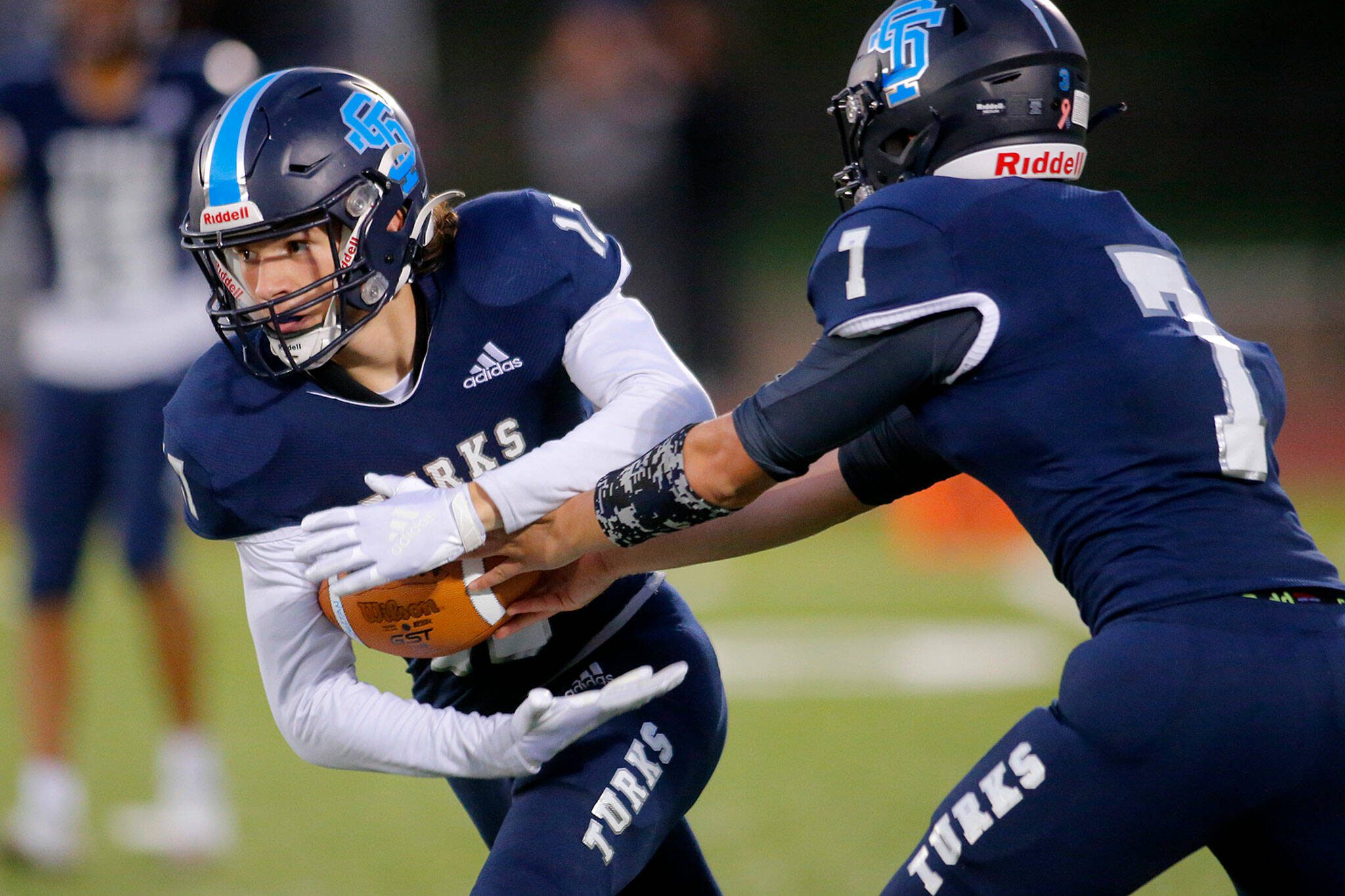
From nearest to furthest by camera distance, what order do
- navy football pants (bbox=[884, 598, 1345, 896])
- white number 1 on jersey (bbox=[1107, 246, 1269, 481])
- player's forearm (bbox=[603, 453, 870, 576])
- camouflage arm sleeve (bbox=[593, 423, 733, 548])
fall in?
navy football pants (bbox=[884, 598, 1345, 896]) → white number 1 on jersey (bbox=[1107, 246, 1269, 481]) → camouflage arm sleeve (bbox=[593, 423, 733, 548]) → player's forearm (bbox=[603, 453, 870, 576])

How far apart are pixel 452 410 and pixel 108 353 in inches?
86.2

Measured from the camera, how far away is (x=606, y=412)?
2.36 meters

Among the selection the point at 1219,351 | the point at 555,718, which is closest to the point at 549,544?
the point at 555,718

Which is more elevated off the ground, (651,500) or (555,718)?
(651,500)

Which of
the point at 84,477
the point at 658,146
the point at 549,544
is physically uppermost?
the point at 549,544

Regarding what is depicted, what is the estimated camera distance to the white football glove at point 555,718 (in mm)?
2221

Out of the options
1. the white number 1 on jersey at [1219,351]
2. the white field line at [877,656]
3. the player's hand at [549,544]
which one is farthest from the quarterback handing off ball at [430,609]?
the white field line at [877,656]

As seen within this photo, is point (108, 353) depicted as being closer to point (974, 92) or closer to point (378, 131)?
point (378, 131)

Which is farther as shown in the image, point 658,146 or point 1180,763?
point 658,146

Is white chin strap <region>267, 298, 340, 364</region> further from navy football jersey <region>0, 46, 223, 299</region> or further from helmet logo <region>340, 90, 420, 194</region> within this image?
navy football jersey <region>0, 46, 223, 299</region>

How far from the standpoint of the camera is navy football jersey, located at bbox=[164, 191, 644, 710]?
2.37m

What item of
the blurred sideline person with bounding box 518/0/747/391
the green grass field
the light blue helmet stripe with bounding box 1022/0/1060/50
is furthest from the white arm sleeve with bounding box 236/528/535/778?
the blurred sideline person with bounding box 518/0/747/391

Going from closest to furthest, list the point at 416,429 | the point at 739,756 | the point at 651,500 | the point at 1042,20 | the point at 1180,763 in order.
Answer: the point at 1180,763 → the point at 651,500 → the point at 1042,20 → the point at 416,429 → the point at 739,756

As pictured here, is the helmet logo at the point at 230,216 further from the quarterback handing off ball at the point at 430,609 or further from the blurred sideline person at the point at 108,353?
the blurred sideline person at the point at 108,353
